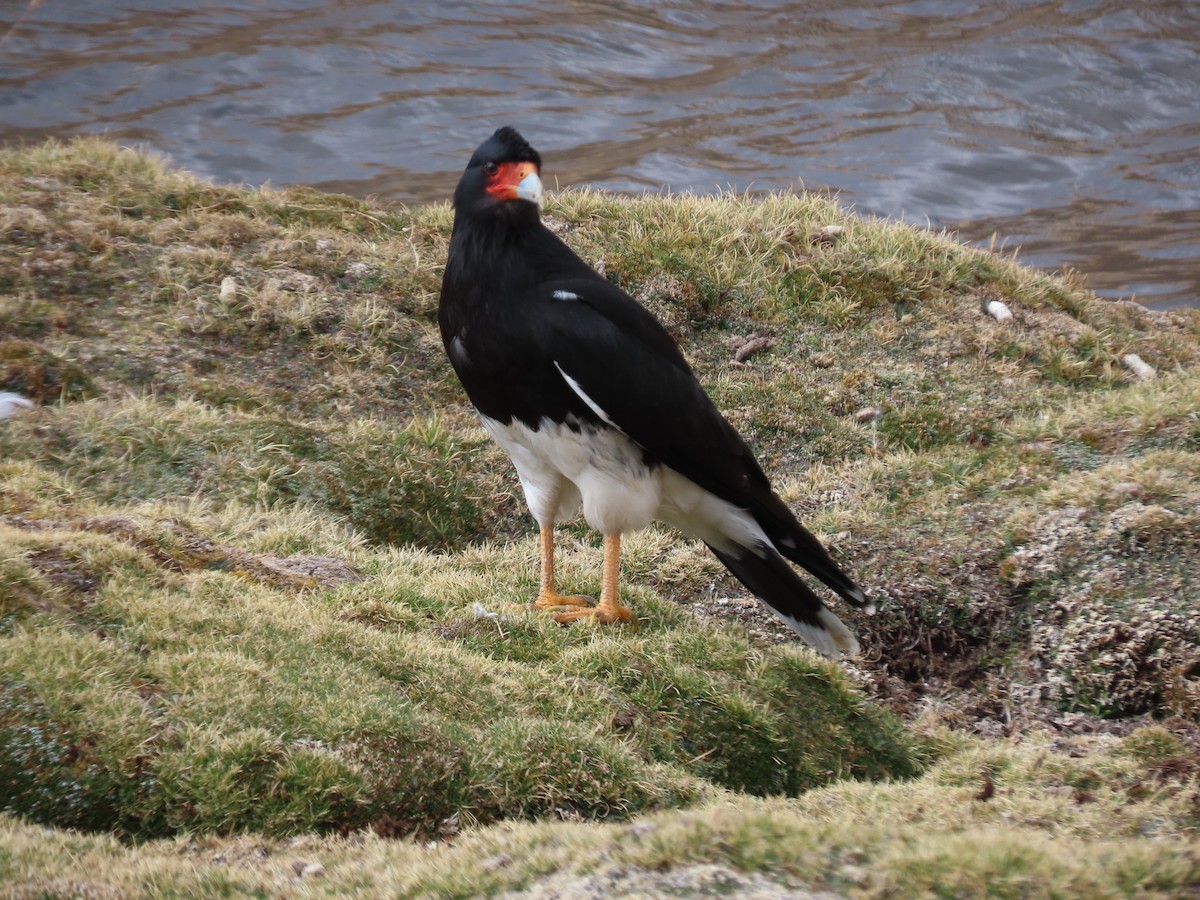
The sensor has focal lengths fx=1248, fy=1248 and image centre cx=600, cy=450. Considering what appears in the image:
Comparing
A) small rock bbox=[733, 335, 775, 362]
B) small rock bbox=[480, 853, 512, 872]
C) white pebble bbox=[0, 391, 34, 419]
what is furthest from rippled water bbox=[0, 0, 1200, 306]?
small rock bbox=[480, 853, 512, 872]

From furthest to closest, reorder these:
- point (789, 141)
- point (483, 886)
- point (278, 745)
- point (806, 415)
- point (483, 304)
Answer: point (789, 141)
point (806, 415)
point (483, 304)
point (278, 745)
point (483, 886)

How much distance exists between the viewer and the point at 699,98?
64.3 ft

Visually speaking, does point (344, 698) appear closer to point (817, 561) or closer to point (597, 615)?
point (597, 615)

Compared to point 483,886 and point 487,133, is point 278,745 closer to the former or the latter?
point 483,886

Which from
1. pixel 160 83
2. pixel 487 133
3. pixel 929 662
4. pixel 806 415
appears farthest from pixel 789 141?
pixel 929 662

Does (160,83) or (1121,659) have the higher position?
(160,83)

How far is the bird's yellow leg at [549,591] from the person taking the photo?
539 centimetres

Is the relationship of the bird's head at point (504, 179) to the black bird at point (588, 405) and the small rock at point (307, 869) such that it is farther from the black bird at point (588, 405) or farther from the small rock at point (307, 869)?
the small rock at point (307, 869)

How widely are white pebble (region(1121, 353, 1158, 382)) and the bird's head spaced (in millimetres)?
4781

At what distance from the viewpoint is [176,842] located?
3.37 m

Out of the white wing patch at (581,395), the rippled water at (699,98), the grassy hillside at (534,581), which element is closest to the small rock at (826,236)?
the grassy hillside at (534,581)

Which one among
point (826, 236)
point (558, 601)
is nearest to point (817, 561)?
point (558, 601)

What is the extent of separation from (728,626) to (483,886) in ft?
9.17

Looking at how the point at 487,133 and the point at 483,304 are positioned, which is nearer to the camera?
the point at 483,304
